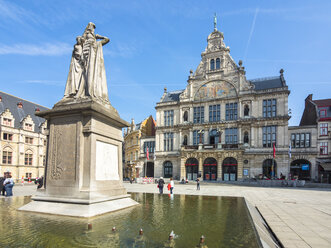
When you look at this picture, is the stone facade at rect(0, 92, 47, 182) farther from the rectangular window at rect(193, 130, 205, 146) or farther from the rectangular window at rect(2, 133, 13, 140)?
the rectangular window at rect(193, 130, 205, 146)

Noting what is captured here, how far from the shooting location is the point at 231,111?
149 ft

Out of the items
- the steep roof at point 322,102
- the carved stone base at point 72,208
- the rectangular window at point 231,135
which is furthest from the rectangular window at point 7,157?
the steep roof at point 322,102

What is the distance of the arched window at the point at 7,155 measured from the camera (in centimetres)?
4441

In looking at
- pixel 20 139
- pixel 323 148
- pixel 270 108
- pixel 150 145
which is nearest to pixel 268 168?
pixel 270 108

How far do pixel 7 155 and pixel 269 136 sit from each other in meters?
49.7

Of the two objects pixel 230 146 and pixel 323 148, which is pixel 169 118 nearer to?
pixel 230 146

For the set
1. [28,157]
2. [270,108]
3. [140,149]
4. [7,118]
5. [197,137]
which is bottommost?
[28,157]

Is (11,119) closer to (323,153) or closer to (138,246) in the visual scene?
(138,246)

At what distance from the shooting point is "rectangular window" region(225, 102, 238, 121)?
4516 cm

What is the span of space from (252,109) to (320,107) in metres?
14.8

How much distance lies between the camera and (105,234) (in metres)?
5.07

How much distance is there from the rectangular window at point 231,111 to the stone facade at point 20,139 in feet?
120

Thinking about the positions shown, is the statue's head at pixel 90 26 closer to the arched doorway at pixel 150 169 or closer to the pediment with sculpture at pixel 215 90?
the pediment with sculpture at pixel 215 90

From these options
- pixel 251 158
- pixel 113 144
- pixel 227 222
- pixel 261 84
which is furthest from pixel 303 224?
pixel 261 84
